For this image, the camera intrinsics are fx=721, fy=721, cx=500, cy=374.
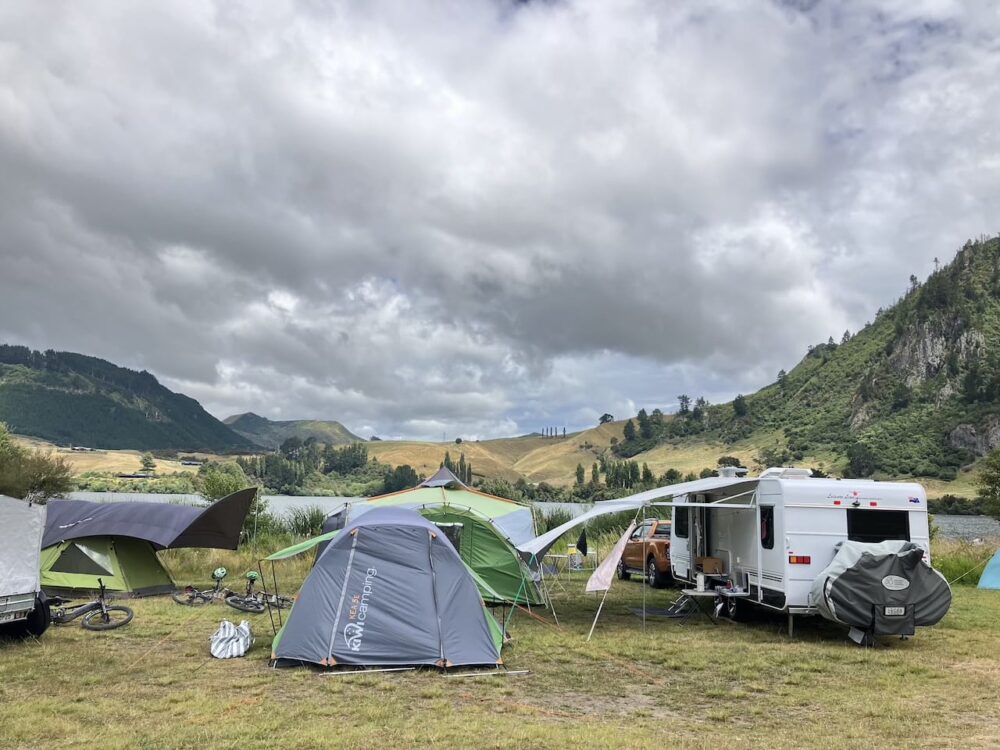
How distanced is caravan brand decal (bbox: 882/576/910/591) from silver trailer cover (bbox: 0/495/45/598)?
1085 cm

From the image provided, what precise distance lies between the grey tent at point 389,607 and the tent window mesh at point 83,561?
6.57 m

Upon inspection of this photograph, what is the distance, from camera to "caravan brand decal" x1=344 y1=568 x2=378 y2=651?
8.18 metres

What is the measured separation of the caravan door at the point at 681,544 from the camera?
13438mm

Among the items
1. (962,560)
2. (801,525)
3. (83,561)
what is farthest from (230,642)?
(962,560)

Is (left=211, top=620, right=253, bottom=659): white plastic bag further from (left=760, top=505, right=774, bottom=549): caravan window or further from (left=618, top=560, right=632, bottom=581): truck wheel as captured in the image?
(left=618, top=560, right=632, bottom=581): truck wheel

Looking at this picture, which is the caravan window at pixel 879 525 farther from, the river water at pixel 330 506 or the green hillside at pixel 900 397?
the green hillside at pixel 900 397

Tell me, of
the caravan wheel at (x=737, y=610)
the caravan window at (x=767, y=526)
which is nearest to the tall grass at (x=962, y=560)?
the caravan wheel at (x=737, y=610)

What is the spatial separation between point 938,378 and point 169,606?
5475 inches

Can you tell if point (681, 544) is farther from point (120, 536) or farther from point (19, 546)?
point (19, 546)

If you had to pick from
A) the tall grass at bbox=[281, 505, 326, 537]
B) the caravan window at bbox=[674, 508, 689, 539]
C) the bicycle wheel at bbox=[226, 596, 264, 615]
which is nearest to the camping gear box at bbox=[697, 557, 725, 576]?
the caravan window at bbox=[674, 508, 689, 539]

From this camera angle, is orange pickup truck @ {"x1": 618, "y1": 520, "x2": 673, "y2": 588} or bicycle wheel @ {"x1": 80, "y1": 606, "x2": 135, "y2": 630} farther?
orange pickup truck @ {"x1": 618, "y1": 520, "x2": 673, "y2": 588}

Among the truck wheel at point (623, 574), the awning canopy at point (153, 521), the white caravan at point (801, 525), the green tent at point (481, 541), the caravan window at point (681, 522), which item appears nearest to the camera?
the white caravan at point (801, 525)

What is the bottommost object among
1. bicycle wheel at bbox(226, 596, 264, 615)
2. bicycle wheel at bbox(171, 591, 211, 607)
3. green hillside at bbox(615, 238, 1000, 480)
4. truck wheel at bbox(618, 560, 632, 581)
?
truck wheel at bbox(618, 560, 632, 581)

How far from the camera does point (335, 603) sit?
8.39m
